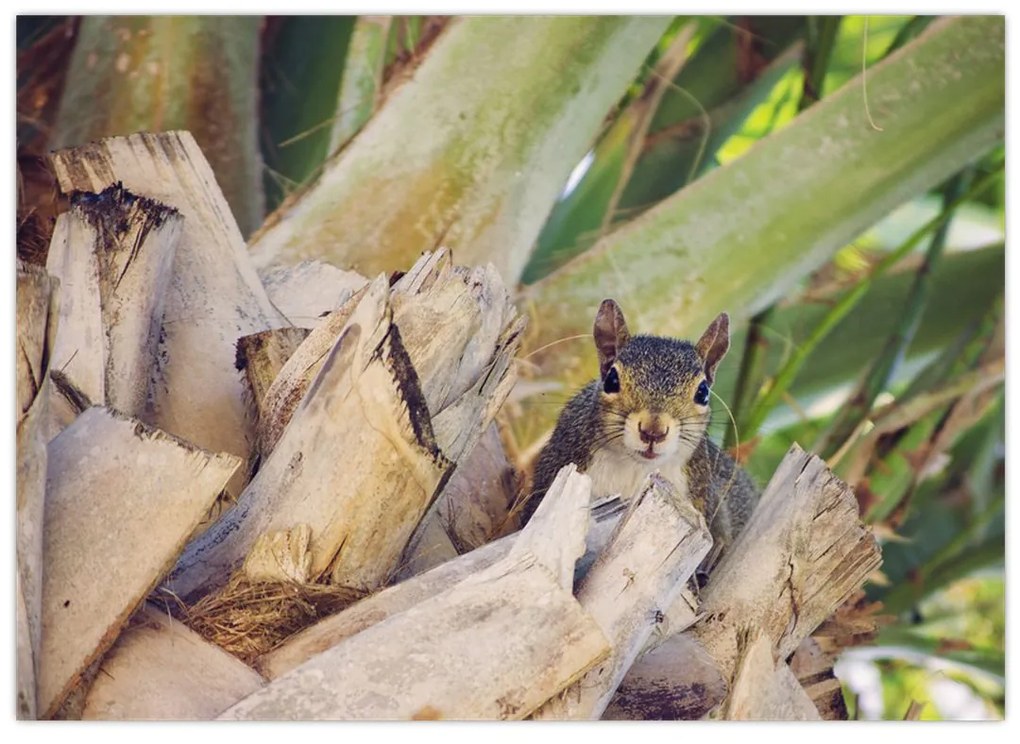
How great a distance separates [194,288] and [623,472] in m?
0.68

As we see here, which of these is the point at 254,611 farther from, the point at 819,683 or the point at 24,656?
the point at 819,683

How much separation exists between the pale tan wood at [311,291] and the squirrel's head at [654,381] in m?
0.38

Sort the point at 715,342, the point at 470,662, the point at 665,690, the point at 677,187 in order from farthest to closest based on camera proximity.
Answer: the point at 677,187 → the point at 715,342 → the point at 665,690 → the point at 470,662

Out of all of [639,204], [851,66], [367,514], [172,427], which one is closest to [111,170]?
[172,427]

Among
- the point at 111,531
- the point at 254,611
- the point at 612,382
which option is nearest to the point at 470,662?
the point at 254,611

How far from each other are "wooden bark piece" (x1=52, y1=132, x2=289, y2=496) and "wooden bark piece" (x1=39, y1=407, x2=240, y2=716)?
253mm

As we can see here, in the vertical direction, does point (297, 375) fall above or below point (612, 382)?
above

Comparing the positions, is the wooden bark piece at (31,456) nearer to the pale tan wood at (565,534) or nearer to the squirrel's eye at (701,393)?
the pale tan wood at (565,534)

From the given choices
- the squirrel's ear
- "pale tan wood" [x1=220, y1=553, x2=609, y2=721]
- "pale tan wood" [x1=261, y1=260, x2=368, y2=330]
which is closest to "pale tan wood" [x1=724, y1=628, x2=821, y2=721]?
"pale tan wood" [x1=220, y1=553, x2=609, y2=721]

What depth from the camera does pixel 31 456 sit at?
161 cm

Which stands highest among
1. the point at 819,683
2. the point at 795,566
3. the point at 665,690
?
the point at 795,566

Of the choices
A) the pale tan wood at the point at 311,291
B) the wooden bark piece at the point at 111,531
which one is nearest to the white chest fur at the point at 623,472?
the pale tan wood at the point at 311,291

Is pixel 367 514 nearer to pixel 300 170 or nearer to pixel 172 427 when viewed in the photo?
pixel 172 427

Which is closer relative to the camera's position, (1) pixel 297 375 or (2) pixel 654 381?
(1) pixel 297 375
